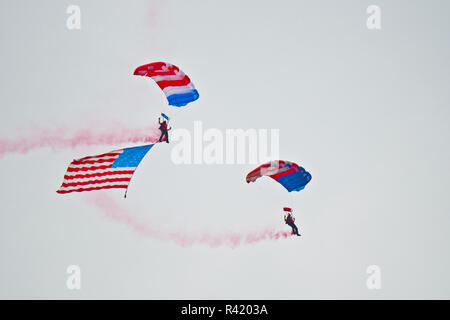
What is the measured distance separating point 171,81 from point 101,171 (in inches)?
151

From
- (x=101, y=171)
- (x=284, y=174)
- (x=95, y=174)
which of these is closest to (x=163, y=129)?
(x=101, y=171)

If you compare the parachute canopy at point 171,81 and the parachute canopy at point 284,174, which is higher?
the parachute canopy at point 171,81

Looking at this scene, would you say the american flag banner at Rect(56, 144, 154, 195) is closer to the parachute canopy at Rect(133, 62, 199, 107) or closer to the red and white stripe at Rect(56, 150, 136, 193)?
the red and white stripe at Rect(56, 150, 136, 193)

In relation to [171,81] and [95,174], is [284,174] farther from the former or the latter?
[95,174]

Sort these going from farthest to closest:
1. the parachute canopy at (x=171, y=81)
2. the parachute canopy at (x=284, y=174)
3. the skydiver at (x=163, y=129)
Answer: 1. the skydiver at (x=163, y=129)
2. the parachute canopy at (x=284, y=174)
3. the parachute canopy at (x=171, y=81)

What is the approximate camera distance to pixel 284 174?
3020 centimetres

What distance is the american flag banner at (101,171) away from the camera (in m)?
28.5

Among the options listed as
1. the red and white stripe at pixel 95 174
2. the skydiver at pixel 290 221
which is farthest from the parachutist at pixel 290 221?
the red and white stripe at pixel 95 174

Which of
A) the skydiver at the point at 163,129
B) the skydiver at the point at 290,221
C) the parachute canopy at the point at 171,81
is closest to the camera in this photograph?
the parachute canopy at the point at 171,81

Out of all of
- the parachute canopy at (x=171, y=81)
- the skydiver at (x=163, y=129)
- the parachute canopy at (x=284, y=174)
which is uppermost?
the parachute canopy at (x=171, y=81)

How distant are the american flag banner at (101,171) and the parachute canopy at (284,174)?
4146 mm

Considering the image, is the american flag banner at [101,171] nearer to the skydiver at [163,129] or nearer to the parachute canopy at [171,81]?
the skydiver at [163,129]
